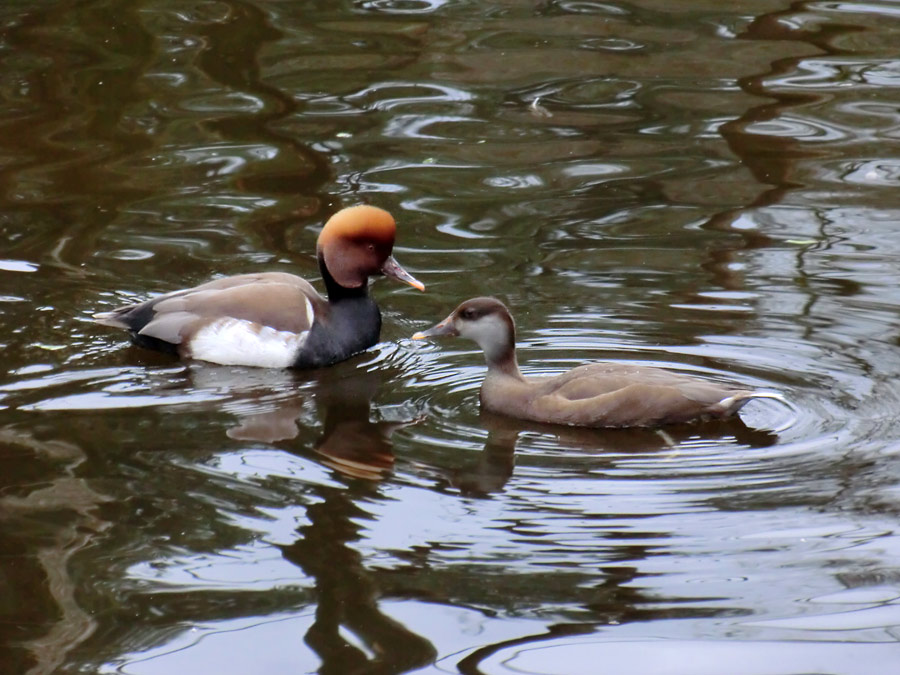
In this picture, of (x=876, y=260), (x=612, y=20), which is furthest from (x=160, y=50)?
(x=876, y=260)

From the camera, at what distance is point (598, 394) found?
6.69 metres

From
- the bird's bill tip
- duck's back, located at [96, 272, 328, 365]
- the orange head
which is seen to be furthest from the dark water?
the orange head

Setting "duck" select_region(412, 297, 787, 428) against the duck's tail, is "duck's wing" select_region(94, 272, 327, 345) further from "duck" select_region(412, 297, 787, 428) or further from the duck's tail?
the duck's tail

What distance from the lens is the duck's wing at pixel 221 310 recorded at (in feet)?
25.6

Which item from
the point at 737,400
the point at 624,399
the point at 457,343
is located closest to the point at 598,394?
the point at 624,399

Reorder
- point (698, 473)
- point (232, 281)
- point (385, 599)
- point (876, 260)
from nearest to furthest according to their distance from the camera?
point (385, 599) < point (698, 473) < point (232, 281) < point (876, 260)

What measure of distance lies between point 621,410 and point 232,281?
98.3 inches

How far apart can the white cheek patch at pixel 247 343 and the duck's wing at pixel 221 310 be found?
0.02 meters

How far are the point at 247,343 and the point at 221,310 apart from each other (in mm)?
219

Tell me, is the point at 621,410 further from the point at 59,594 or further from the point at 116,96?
the point at 116,96

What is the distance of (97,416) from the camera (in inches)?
270

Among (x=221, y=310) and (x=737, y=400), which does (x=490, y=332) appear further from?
(x=221, y=310)

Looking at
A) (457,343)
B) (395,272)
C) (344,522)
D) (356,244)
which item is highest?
(356,244)

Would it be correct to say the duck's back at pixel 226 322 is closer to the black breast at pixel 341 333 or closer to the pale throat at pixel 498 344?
the black breast at pixel 341 333
